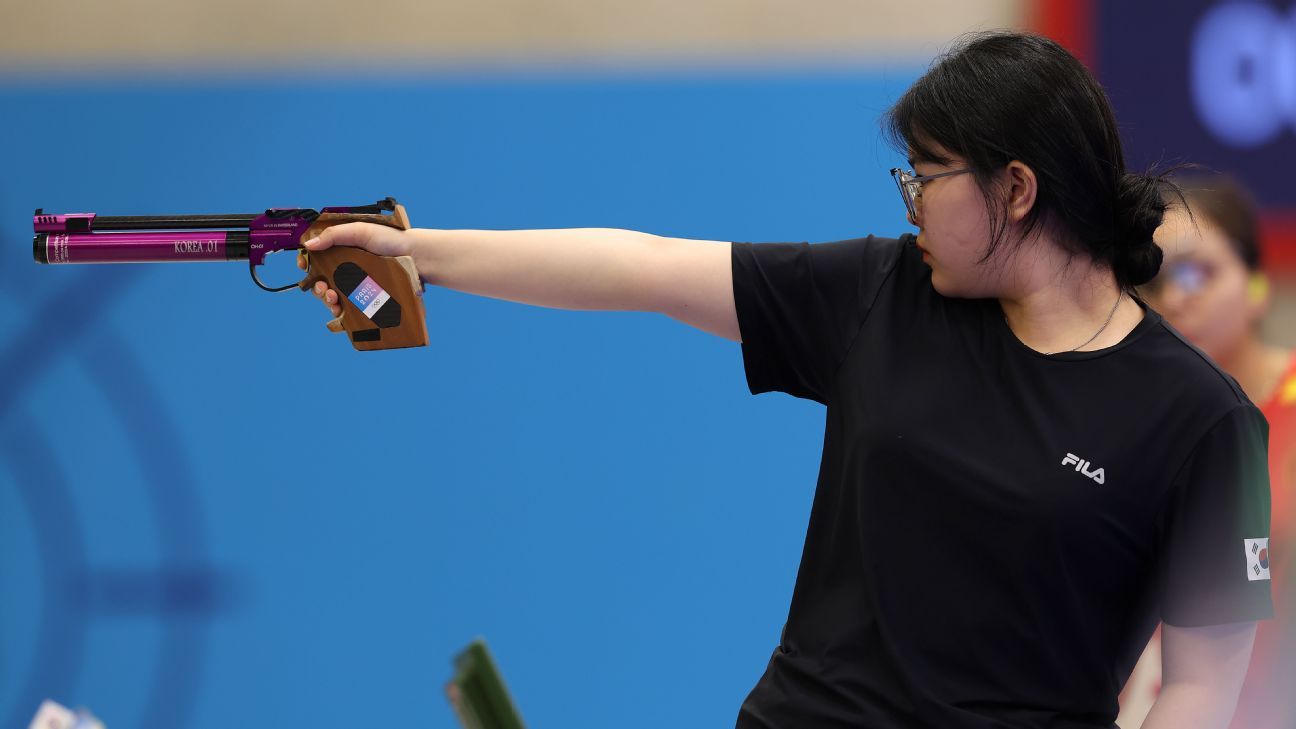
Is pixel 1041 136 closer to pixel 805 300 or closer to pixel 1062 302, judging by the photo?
pixel 1062 302

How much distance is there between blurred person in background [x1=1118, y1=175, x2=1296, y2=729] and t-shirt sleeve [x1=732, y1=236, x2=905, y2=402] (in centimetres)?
97

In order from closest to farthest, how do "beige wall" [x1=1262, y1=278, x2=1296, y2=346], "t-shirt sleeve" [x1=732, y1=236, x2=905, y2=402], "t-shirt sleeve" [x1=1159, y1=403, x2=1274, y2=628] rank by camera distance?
1. "t-shirt sleeve" [x1=1159, y1=403, x2=1274, y2=628]
2. "t-shirt sleeve" [x1=732, y1=236, x2=905, y2=402]
3. "beige wall" [x1=1262, y1=278, x2=1296, y2=346]

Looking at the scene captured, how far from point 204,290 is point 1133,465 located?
2103 mm

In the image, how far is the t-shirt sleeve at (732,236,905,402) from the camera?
4.47 ft

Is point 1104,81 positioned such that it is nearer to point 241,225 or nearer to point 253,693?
point 241,225

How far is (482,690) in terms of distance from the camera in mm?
894

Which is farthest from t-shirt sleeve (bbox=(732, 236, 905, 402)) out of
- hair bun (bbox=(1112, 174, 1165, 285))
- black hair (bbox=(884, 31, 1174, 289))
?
hair bun (bbox=(1112, 174, 1165, 285))

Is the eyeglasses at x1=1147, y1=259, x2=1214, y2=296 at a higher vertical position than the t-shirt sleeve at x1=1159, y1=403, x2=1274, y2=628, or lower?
higher

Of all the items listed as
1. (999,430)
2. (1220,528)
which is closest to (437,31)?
(999,430)

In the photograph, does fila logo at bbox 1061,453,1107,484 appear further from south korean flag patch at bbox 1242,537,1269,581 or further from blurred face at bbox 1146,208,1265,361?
blurred face at bbox 1146,208,1265,361

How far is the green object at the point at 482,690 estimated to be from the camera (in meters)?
0.89

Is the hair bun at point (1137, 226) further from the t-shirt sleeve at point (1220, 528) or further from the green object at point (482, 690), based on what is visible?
the green object at point (482, 690)

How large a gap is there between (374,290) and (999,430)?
2.36 feet

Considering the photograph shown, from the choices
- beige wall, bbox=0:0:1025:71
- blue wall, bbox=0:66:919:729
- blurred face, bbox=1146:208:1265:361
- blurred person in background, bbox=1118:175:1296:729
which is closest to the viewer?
blurred person in background, bbox=1118:175:1296:729
